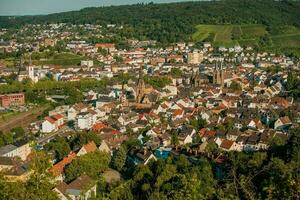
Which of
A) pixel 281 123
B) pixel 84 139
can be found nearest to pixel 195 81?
pixel 281 123

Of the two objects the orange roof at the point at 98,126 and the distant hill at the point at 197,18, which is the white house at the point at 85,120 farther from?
the distant hill at the point at 197,18

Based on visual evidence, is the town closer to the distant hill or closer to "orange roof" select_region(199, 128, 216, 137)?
"orange roof" select_region(199, 128, 216, 137)

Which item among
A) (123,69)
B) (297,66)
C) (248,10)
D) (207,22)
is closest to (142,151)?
(123,69)

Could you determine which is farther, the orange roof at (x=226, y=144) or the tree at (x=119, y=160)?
the orange roof at (x=226, y=144)

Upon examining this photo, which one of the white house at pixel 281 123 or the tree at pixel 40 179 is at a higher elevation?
the tree at pixel 40 179

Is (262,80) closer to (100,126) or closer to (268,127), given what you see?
(268,127)

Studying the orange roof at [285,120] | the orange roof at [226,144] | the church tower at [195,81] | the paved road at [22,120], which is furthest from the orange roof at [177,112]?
the church tower at [195,81]
